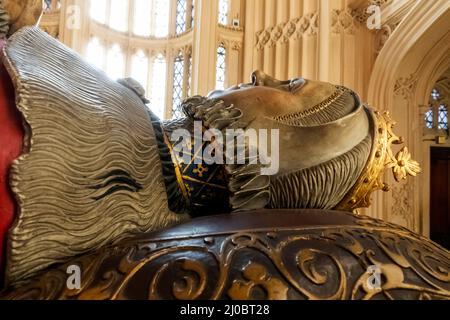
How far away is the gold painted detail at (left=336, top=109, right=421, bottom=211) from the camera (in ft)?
2.37

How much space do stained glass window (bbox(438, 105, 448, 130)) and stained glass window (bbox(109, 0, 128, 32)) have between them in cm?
346

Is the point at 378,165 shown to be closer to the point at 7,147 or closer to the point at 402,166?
the point at 402,166

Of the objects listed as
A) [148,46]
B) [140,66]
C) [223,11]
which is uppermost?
[223,11]

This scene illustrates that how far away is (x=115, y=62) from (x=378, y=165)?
4.36 meters

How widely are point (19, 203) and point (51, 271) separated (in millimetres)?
80

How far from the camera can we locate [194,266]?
1.47ft

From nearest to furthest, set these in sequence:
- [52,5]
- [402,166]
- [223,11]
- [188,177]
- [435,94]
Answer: [188,177], [402,166], [52,5], [223,11], [435,94]

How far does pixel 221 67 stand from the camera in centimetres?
426

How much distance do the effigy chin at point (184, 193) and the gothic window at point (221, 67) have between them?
3.54m

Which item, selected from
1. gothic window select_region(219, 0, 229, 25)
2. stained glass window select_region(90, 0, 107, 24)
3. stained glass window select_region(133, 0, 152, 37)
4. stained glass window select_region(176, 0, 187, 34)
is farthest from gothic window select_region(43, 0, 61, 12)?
gothic window select_region(219, 0, 229, 25)

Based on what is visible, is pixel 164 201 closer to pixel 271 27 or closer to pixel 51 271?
pixel 51 271

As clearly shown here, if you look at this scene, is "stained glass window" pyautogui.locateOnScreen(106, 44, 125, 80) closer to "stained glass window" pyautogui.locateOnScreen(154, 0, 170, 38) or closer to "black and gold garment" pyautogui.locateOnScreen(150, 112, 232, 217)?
"stained glass window" pyautogui.locateOnScreen(154, 0, 170, 38)

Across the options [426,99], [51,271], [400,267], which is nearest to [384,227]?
[400,267]

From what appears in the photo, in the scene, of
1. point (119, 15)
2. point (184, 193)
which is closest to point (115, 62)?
point (119, 15)
